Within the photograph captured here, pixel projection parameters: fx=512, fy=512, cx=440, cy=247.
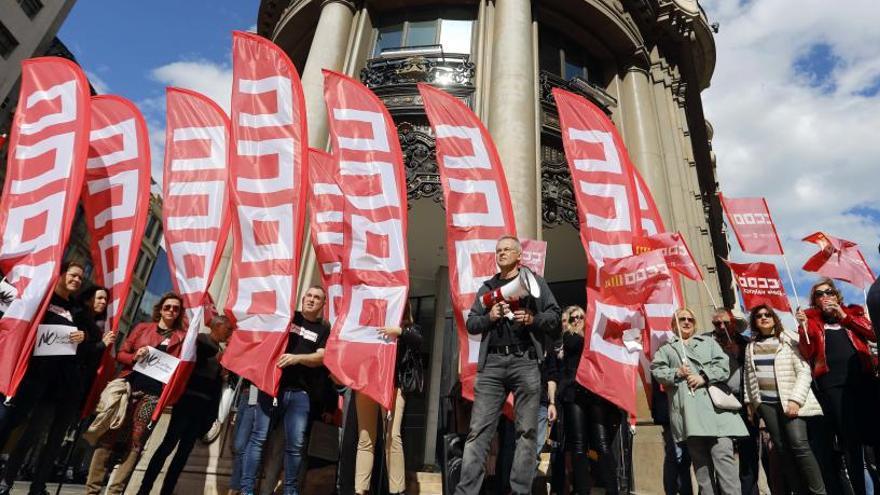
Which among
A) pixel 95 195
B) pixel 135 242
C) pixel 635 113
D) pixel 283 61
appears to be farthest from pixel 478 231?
pixel 635 113

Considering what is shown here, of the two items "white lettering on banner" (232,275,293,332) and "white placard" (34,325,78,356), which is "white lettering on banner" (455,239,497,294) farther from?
"white placard" (34,325,78,356)

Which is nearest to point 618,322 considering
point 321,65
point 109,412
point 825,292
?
point 825,292

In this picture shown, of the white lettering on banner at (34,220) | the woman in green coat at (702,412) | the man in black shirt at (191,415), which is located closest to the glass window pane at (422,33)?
the white lettering on banner at (34,220)

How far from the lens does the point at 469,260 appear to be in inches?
257

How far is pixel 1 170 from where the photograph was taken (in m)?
29.6

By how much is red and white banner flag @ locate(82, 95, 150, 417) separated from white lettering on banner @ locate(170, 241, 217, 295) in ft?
1.81

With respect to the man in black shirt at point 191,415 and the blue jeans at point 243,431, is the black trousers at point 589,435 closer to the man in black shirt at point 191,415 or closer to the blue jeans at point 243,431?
the blue jeans at point 243,431

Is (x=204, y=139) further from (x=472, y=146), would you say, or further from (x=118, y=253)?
(x=472, y=146)

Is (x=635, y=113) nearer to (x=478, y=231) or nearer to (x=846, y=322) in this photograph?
(x=478, y=231)

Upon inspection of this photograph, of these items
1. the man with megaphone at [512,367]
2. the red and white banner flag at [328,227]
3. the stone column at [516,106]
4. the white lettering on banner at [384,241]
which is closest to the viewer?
the man with megaphone at [512,367]

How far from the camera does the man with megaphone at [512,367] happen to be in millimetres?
3686

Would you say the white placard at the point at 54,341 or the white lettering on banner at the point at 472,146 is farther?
the white lettering on banner at the point at 472,146

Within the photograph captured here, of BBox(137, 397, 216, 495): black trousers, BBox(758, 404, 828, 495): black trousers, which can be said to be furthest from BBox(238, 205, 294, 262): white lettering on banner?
BBox(758, 404, 828, 495): black trousers

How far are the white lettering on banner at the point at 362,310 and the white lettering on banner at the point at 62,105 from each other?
14.5 ft
